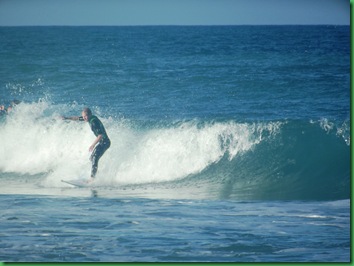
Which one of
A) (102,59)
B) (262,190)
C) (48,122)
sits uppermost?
(102,59)

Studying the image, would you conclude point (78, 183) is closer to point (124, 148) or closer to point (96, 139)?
point (96, 139)

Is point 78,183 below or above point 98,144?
below

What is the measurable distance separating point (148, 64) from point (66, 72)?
6.45ft

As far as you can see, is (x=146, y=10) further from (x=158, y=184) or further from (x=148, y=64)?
(x=148, y=64)

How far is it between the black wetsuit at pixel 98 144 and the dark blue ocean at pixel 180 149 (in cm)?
19

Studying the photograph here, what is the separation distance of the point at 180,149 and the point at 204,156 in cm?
39

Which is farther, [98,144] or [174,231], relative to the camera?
A: [98,144]

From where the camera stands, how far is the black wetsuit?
859 centimetres

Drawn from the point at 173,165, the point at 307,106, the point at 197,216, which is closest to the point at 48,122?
the point at 173,165

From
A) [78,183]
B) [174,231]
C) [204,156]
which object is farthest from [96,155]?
[174,231]

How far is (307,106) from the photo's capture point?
10.8m

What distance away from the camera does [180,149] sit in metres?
9.30

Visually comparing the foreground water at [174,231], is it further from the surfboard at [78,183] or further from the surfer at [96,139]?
the surfer at [96,139]

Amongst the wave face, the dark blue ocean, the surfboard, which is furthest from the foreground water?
the surfboard
